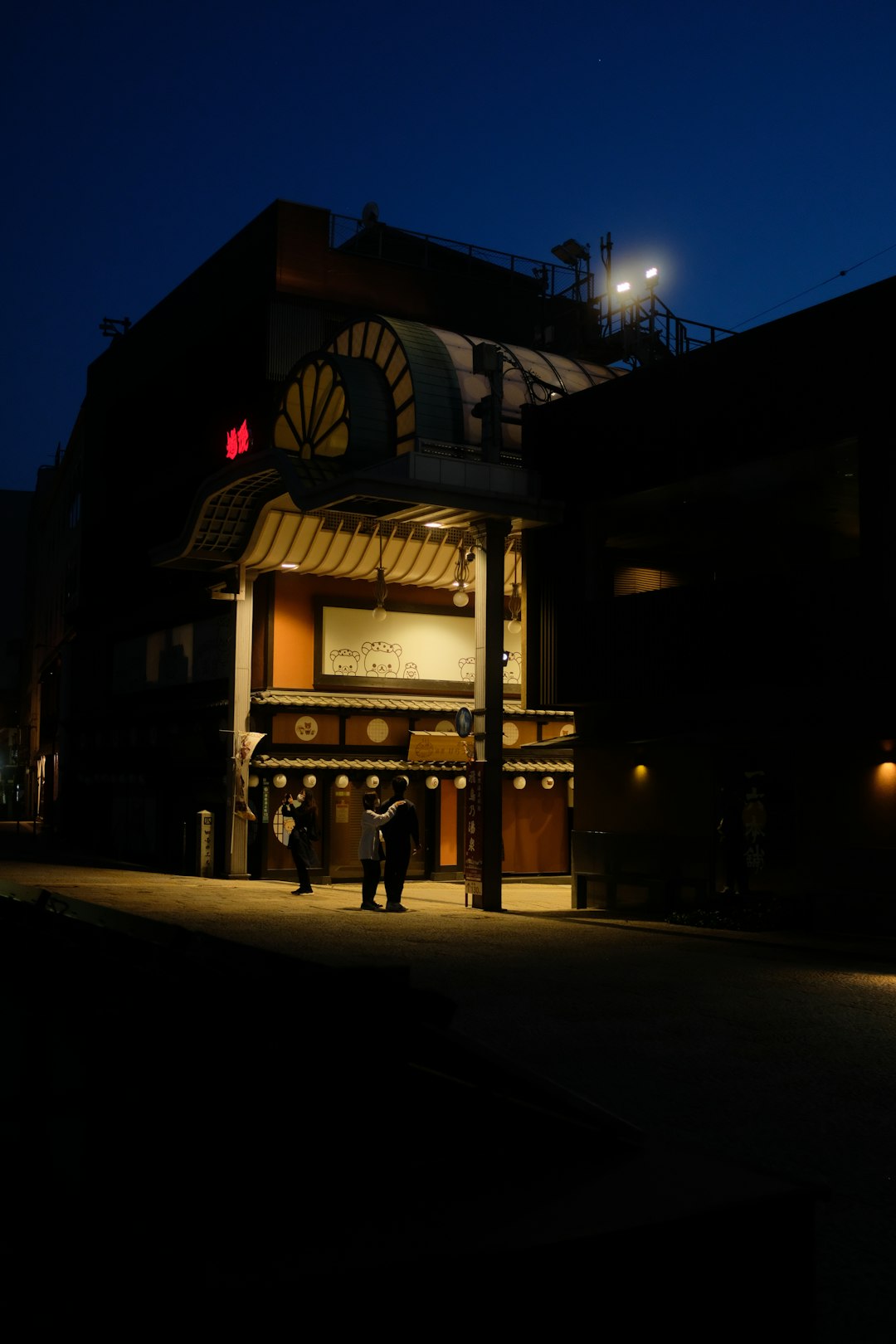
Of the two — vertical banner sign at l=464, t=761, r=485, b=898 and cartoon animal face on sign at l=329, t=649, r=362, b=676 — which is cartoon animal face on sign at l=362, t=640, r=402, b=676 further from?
vertical banner sign at l=464, t=761, r=485, b=898

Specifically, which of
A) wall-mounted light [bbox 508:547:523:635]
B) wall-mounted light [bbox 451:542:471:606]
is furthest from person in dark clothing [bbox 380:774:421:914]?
wall-mounted light [bbox 508:547:523:635]

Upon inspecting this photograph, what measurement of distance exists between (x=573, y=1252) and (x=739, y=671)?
17231mm

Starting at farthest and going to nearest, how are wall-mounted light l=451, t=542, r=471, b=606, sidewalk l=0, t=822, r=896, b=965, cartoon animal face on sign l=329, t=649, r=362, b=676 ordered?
cartoon animal face on sign l=329, t=649, r=362, b=676 < wall-mounted light l=451, t=542, r=471, b=606 < sidewalk l=0, t=822, r=896, b=965

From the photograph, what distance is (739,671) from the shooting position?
19641 mm

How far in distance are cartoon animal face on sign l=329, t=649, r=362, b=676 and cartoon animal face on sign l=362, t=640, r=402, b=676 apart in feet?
0.79

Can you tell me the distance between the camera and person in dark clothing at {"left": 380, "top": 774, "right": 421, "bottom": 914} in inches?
834

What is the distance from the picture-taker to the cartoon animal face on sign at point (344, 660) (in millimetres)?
30766

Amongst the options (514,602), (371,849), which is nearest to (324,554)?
(514,602)

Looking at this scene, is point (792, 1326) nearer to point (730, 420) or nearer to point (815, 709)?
point (815, 709)

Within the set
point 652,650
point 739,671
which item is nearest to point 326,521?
point 652,650

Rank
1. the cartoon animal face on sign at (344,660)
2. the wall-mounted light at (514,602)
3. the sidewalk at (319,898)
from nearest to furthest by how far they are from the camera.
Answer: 1. the sidewalk at (319,898)
2. the wall-mounted light at (514,602)
3. the cartoon animal face on sign at (344,660)

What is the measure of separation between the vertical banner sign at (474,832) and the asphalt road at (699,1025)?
2.65ft

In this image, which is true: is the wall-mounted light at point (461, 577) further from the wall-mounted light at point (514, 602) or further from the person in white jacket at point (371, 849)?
the person in white jacket at point (371, 849)

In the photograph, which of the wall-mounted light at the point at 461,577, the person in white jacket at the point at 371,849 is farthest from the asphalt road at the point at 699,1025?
the wall-mounted light at the point at 461,577
